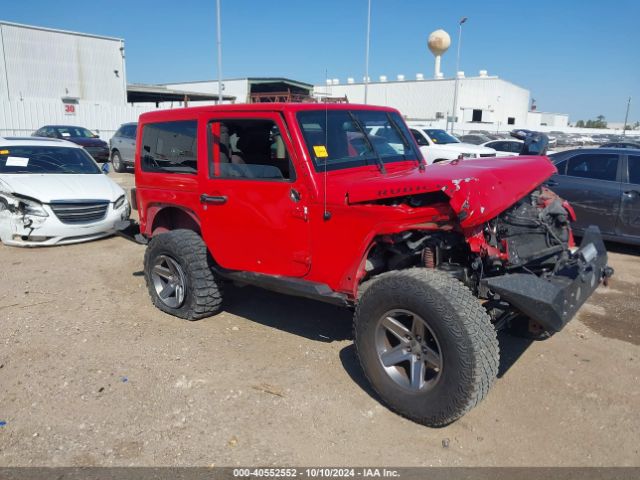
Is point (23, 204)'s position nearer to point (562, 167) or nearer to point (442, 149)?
point (562, 167)

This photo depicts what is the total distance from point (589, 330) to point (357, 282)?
8.46 feet

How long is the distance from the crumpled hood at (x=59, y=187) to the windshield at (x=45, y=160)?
24 cm

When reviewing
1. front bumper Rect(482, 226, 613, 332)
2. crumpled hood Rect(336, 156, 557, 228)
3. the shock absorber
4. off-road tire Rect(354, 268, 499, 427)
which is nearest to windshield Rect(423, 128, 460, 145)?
crumpled hood Rect(336, 156, 557, 228)

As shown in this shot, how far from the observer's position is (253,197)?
3.79 metres

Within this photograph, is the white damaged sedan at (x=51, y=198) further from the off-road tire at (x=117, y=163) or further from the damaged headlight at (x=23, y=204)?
the off-road tire at (x=117, y=163)

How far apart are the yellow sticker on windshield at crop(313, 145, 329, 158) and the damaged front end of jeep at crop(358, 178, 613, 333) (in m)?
0.65

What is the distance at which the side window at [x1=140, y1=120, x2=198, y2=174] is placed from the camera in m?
4.30

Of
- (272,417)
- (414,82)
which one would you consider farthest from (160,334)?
(414,82)

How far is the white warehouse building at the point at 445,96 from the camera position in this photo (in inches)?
2181

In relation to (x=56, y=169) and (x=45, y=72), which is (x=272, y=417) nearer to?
(x=56, y=169)

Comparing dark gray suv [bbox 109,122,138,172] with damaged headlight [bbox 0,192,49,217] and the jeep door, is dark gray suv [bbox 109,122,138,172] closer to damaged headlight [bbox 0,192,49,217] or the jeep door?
damaged headlight [bbox 0,192,49,217]

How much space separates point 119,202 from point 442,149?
788cm

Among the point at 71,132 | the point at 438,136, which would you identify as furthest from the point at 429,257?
the point at 71,132

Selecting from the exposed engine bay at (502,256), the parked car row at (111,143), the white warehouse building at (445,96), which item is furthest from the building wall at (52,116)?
the white warehouse building at (445,96)
